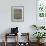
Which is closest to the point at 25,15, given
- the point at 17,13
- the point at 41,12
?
the point at 17,13

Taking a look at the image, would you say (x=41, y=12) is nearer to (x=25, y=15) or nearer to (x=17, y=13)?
(x=25, y=15)

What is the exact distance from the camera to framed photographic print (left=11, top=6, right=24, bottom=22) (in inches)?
280

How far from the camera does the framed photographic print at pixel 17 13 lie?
23.3ft

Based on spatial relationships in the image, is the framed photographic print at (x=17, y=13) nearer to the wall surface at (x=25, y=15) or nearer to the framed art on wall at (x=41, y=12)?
the wall surface at (x=25, y=15)

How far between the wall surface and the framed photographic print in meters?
0.14

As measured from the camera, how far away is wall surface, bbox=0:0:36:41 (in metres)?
7.10

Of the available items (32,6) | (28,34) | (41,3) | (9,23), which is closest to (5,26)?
(9,23)

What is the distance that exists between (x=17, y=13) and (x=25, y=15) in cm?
39

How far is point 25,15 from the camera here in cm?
716

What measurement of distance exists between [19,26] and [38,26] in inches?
35.4

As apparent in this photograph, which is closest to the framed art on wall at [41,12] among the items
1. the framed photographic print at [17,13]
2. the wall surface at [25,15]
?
the wall surface at [25,15]

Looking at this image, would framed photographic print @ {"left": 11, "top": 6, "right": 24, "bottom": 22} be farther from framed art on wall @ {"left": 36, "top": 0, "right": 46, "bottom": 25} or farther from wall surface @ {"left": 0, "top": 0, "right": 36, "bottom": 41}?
framed art on wall @ {"left": 36, "top": 0, "right": 46, "bottom": 25}

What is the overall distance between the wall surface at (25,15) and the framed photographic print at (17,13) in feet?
0.46

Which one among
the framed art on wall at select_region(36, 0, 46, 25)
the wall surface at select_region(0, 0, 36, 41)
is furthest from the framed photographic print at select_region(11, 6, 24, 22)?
the framed art on wall at select_region(36, 0, 46, 25)
